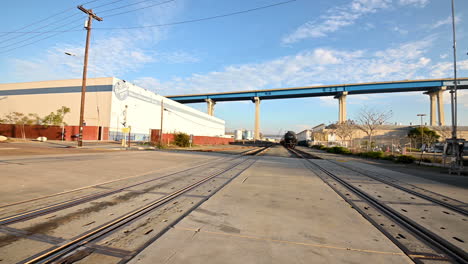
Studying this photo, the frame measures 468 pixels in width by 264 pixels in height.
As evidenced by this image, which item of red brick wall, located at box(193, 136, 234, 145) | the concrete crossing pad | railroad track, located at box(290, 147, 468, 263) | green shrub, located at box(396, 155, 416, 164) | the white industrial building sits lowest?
railroad track, located at box(290, 147, 468, 263)

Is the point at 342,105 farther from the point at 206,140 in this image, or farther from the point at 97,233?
the point at 97,233

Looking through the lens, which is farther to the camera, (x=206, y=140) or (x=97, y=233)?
(x=206, y=140)

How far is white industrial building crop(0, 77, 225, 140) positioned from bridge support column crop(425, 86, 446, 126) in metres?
83.4

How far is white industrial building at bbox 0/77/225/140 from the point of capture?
39.7 m

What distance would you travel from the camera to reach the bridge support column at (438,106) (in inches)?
2753

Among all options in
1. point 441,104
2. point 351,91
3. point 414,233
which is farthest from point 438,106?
point 414,233

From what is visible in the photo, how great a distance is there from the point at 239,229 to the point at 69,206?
3505 millimetres

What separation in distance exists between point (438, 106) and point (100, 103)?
96.9 metres

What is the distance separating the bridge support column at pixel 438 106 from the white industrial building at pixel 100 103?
83.4m

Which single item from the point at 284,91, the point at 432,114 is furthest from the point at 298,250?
the point at 432,114

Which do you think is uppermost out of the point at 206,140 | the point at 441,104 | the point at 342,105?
the point at 441,104

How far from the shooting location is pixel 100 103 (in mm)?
39906

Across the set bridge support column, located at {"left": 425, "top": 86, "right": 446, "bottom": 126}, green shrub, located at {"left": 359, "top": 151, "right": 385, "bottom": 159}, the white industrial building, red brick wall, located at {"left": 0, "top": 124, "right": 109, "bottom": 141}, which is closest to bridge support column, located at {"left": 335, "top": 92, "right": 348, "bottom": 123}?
bridge support column, located at {"left": 425, "top": 86, "right": 446, "bottom": 126}

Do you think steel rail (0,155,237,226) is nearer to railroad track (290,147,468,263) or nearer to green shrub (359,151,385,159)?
railroad track (290,147,468,263)
